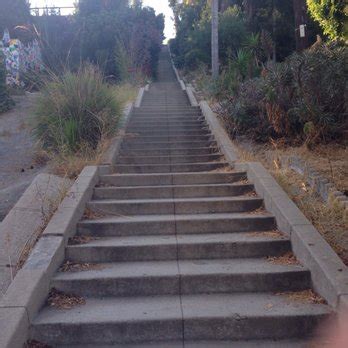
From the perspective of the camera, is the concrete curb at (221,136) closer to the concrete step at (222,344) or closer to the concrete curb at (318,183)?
the concrete curb at (318,183)

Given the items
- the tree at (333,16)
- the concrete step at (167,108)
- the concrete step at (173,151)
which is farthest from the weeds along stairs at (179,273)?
the concrete step at (167,108)

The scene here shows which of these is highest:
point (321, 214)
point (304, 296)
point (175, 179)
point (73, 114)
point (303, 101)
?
point (303, 101)

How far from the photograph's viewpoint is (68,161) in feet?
29.1

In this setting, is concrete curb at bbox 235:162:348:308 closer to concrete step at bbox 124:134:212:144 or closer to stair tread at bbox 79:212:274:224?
stair tread at bbox 79:212:274:224

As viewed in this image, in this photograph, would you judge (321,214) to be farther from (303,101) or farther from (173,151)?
(173,151)

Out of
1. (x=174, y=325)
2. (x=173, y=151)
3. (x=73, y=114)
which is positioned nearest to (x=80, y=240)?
(x=174, y=325)

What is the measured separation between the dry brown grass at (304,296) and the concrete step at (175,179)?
3.20 metres

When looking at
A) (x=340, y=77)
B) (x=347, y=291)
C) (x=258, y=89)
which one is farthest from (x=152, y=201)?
(x=258, y=89)

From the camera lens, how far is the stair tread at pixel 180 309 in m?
4.64

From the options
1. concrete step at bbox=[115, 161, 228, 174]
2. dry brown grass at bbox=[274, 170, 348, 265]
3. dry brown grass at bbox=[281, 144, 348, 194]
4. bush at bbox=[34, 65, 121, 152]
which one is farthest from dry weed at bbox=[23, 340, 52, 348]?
bush at bbox=[34, 65, 121, 152]

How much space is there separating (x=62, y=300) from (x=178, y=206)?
2.36m

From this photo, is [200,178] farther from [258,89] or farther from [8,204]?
[258,89]

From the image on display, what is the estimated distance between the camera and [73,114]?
33.6 ft

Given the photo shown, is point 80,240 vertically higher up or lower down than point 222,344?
higher up
